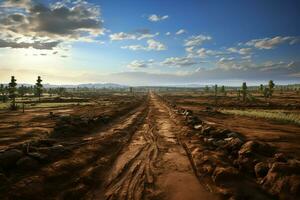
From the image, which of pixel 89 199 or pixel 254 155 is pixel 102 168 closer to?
pixel 89 199

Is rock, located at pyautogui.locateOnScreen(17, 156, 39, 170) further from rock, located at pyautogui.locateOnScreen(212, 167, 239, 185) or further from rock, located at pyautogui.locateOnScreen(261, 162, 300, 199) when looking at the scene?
rock, located at pyautogui.locateOnScreen(261, 162, 300, 199)

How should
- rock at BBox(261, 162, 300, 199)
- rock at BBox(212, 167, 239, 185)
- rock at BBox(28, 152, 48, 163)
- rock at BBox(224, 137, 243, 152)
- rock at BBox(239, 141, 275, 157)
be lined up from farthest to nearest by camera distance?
rock at BBox(224, 137, 243, 152)
rock at BBox(239, 141, 275, 157)
rock at BBox(28, 152, 48, 163)
rock at BBox(212, 167, 239, 185)
rock at BBox(261, 162, 300, 199)

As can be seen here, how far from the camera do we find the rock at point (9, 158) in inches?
480

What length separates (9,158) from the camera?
41.1 feet

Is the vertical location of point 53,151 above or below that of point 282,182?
below

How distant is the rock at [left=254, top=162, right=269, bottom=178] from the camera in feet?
38.7

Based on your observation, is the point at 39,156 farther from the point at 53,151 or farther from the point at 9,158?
the point at 53,151

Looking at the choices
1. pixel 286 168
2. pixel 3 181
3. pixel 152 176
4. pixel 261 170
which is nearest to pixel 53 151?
pixel 3 181

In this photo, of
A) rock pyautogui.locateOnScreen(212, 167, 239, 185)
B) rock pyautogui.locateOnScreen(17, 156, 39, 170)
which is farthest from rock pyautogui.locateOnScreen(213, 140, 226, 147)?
rock pyautogui.locateOnScreen(17, 156, 39, 170)

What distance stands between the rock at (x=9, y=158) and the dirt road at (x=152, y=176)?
469 centimetres

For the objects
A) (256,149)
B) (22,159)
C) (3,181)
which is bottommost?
(3,181)

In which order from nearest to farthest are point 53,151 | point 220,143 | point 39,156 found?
1. point 39,156
2. point 53,151
3. point 220,143

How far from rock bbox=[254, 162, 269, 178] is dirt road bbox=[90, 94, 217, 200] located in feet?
9.32

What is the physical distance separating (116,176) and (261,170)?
262 inches
